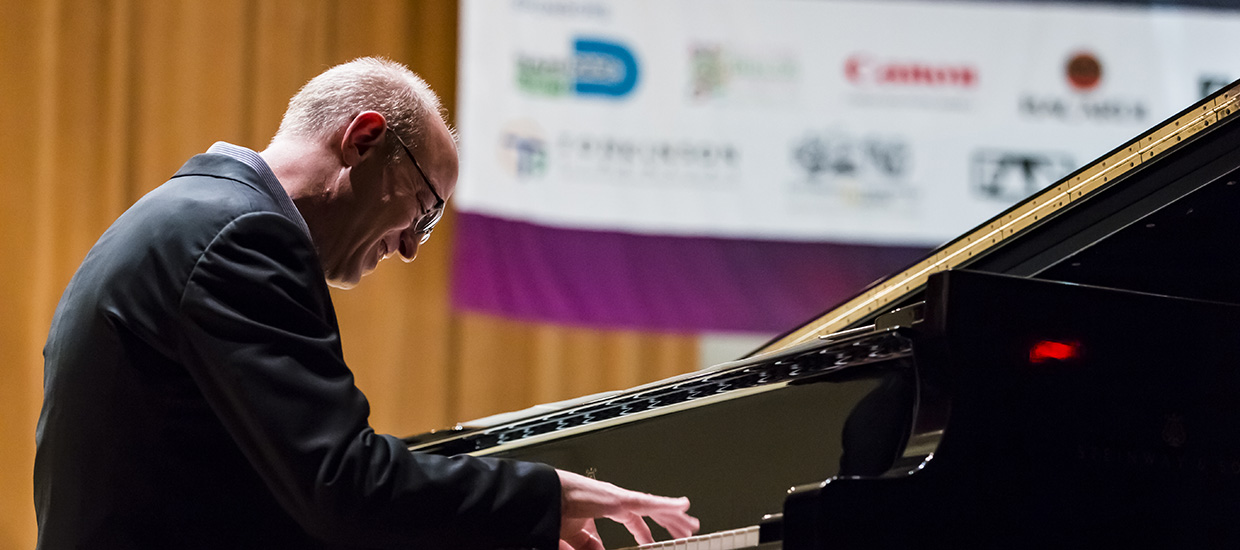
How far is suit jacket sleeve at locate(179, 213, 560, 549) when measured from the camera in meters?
1.13

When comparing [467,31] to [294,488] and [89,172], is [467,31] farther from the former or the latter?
[294,488]

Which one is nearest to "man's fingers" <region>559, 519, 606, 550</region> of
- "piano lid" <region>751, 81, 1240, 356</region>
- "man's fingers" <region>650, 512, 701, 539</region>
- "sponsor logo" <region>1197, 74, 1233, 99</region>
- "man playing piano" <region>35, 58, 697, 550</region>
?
"man playing piano" <region>35, 58, 697, 550</region>

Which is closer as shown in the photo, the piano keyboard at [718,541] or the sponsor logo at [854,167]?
the piano keyboard at [718,541]

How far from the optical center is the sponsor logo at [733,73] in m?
4.24

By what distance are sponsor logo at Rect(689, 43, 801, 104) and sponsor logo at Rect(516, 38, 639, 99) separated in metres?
0.24

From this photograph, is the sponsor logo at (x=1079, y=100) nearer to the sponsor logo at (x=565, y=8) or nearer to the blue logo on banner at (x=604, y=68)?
the blue logo on banner at (x=604, y=68)

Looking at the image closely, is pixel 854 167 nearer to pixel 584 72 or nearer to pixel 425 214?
pixel 584 72

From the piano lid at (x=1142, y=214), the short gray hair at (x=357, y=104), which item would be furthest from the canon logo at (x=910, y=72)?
the short gray hair at (x=357, y=104)

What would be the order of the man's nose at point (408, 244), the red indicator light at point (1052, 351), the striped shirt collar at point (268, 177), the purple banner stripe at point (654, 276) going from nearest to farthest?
1. the red indicator light at point (1052, 351)
2. the striped shirt collar at point (268, 177)
3. the man's nose at point (408, 244)
4. the purple banner stripe at point (654, 276)

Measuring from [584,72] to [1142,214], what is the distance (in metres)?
2.83

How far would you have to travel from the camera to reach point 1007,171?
4.24 metres

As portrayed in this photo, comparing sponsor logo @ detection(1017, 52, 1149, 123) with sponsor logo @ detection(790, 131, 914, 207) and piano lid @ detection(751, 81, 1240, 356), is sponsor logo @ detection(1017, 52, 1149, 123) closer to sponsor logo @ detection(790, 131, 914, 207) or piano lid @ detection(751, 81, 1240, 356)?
sponsor logo @ detection(790, 131, 914, 207)

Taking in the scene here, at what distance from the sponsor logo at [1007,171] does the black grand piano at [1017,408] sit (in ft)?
8.94

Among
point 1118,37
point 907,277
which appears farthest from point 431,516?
point 1118,37
